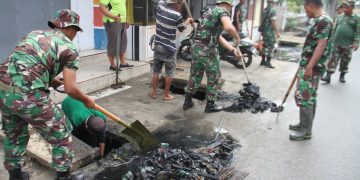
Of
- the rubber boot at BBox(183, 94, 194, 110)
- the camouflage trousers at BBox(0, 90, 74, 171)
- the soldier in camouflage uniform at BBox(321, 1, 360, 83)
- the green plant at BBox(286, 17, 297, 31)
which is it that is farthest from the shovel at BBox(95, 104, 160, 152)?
the green plant at BBox(286, 17, 297, 31)

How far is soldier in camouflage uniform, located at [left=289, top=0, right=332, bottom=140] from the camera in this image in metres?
4.36

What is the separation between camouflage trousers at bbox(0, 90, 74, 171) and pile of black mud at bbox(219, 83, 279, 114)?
3381 mm

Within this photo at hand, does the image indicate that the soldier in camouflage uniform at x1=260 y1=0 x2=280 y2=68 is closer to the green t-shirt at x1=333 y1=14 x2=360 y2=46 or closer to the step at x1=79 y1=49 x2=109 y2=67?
the green t-shirt at x1=333 y1=14 x2=360 y2=46

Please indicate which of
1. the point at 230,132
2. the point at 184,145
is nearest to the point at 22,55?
the point at 184,145

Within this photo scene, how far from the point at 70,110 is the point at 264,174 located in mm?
2420

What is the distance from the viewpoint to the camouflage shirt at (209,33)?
516 cm

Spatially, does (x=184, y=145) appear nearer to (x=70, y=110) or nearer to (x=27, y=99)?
(x=70, y=110)

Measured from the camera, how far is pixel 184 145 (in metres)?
4.43

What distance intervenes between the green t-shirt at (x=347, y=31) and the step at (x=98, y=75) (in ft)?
15.3

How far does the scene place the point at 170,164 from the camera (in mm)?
3746

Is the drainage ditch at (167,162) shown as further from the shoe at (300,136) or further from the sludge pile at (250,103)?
the sludge pile at (250,103)

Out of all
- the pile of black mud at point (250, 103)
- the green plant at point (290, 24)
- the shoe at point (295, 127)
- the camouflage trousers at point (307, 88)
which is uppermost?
the green plant at point (290, 24)

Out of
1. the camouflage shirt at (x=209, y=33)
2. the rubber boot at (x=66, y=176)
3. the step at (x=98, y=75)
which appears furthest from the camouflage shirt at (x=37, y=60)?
the camouflage shirt at (x=209, y=33)

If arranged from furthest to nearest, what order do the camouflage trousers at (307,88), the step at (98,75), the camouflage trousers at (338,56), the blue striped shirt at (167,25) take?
1. the camouflage trousers at (338,56)
2. the step at (98,75)
3. the blue striped shirt at (167,25)
4. the camouflage trousers at (307,88)
